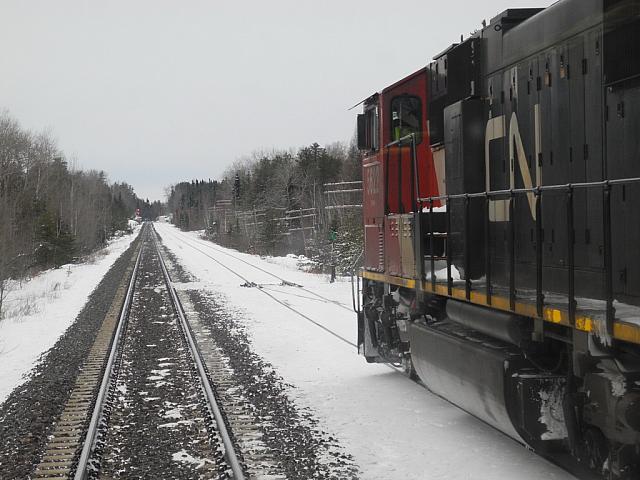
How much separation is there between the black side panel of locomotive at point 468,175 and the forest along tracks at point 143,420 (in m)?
2.81

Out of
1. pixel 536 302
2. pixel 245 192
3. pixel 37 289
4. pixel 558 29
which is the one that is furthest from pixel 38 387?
pixel 245 192

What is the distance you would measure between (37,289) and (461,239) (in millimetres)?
22128

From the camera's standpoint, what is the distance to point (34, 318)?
16359 mm

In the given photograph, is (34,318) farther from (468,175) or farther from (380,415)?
(468,175)

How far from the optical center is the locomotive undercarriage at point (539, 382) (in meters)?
4.15

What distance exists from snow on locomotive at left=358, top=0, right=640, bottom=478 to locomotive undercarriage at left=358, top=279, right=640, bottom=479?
0.01 meters

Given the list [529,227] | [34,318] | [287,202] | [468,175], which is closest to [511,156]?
[468,175]

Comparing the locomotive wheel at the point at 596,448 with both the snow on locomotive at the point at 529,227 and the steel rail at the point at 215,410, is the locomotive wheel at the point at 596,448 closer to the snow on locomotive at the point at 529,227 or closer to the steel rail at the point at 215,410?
the snow on locomotive at the point at 529,227

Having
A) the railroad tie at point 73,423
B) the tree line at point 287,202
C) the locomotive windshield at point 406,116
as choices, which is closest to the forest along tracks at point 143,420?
the railroad tie at point 73,423

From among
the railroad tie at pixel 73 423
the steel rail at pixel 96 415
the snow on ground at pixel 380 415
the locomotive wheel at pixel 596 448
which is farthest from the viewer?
the railroad tie at pixel 73 423

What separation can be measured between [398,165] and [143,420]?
14.1 ft

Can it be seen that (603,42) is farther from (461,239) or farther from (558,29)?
(461,239)

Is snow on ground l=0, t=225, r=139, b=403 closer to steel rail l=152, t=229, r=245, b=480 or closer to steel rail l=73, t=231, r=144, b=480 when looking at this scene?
steel rail l=73, t=231, r=144, b=480

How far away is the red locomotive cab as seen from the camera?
792 centimetres
